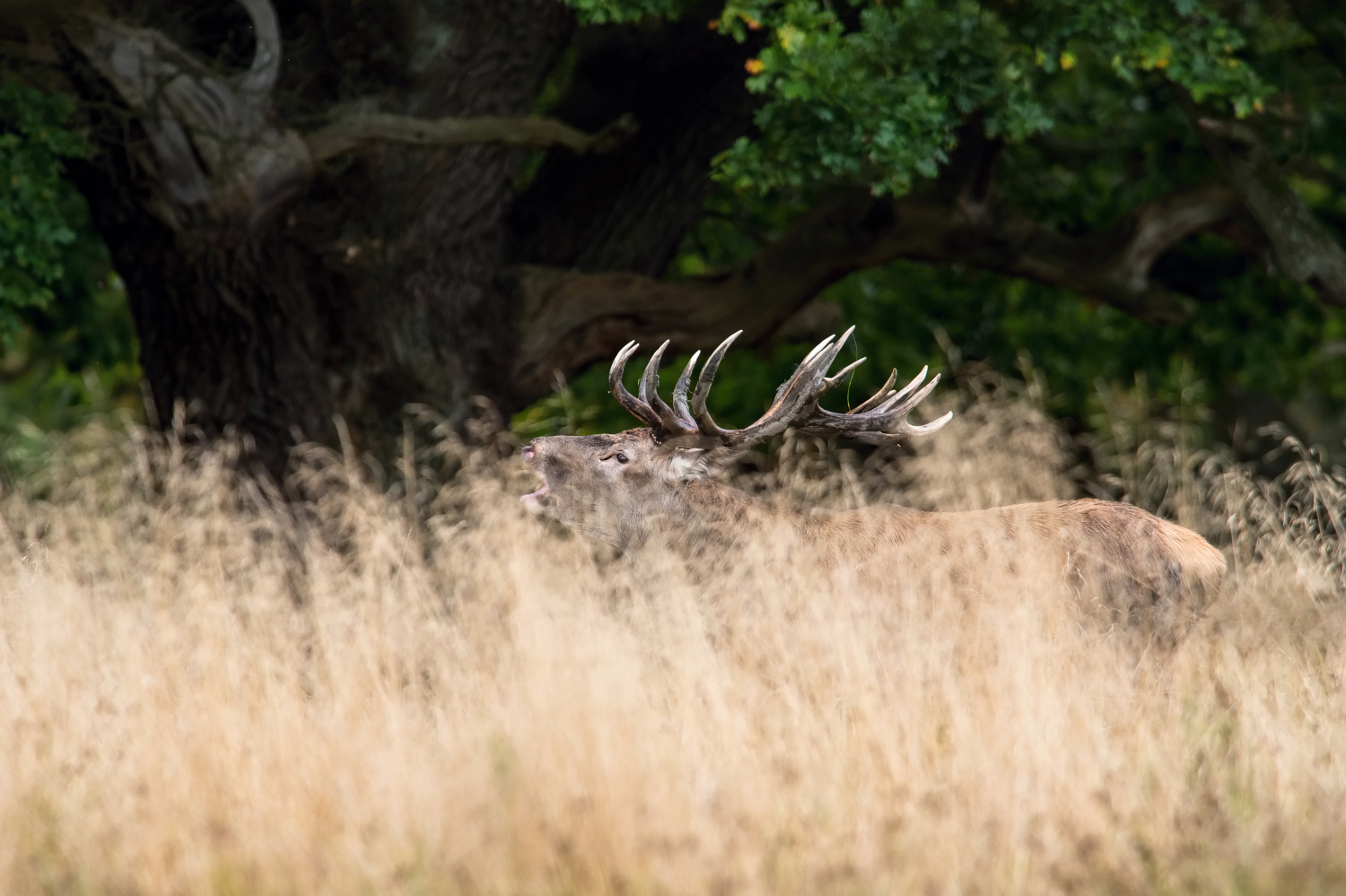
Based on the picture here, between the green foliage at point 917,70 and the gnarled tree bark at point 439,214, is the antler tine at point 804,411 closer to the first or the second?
the green foliage at point 917,70

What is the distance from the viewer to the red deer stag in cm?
529

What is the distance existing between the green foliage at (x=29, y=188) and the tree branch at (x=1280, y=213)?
5.95m

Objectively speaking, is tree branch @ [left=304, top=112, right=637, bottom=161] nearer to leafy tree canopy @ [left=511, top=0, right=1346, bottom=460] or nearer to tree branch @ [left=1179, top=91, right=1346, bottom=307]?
leafy tree canopy @ [left=511, top=0, right=1346, bottom=460]

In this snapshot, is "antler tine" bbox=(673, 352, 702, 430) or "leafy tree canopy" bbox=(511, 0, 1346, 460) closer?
"antler tine" bbox=(673, 352, 702, 430)

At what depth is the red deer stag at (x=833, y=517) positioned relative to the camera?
5.29 metres

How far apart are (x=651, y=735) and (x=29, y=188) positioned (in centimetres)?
456

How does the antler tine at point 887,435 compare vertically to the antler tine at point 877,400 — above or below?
below

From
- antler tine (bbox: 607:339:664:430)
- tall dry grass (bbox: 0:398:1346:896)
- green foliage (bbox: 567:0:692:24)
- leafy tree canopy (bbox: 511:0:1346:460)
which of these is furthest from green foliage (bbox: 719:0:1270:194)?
tall dry grass (bbox: 0:398:1346:896)

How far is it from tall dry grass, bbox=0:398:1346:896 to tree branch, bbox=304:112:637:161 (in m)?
2.33

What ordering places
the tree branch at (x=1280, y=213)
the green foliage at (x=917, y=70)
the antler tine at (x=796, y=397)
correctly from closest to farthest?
the antler tine at (x=796, y=397) → the green foliage at (x=917, y=70) → the tree branch at (x=1280, y=213)

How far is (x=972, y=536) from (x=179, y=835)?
9.95ft

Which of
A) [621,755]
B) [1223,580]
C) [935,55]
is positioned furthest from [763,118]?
[621,755]

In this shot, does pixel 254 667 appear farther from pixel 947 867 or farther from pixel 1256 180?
pixel 1256 180

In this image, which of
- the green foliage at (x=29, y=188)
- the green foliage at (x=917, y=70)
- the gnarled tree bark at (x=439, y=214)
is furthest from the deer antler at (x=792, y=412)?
the green foliage at (x=29, y=188)
